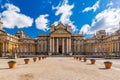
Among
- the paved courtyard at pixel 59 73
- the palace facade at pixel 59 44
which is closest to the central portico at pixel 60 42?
the palace facade at pixel 59 44

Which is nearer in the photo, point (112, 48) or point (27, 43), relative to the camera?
point (112, 48)

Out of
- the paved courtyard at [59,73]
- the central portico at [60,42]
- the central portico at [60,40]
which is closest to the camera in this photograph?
the paved courtyard at [59,73]

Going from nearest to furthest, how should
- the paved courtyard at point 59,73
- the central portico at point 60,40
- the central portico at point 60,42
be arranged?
the paved courtyard at point 59,73
the central portico at point 60,40
the central portico at point 60,42

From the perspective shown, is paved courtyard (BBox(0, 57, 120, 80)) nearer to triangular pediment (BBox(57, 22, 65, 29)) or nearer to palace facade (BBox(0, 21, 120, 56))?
palace facade (BBox(0, 21, 120, 56))

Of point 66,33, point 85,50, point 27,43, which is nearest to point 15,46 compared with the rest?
point 27,43

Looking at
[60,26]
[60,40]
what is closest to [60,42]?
[60,40]

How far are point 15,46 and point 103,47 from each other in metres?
45.1

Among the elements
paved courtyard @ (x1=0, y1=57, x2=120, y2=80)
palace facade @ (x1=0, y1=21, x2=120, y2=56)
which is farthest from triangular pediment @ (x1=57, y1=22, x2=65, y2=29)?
paved courtyard @ (x1=0, y1=57, x2=120, y2=80)

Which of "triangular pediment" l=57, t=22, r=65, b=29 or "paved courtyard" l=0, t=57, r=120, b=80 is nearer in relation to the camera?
"paved courtyard" l=0, t=57, r=120, b=80

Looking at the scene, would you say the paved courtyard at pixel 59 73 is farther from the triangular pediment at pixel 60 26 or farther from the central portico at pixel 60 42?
the triangular pediment at pixel 60 26

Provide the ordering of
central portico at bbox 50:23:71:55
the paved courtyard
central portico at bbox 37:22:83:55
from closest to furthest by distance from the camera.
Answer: the paved courtyard < central portico at bbox 50:23:71:55 < central portico at bbox 37:22:83:55

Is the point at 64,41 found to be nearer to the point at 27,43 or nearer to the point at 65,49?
the point at 65,49

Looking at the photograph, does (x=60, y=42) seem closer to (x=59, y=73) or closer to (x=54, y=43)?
(x=54, y=43)

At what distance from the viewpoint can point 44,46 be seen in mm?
94125
